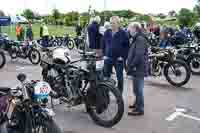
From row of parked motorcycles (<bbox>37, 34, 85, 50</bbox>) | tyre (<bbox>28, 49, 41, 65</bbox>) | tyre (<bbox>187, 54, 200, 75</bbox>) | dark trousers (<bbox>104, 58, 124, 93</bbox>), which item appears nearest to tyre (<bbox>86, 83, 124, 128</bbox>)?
dark trousers (<bbox>104, 58, 124, 93</bbox>)

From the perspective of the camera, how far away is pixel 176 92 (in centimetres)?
862

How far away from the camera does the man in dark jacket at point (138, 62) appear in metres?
6.23

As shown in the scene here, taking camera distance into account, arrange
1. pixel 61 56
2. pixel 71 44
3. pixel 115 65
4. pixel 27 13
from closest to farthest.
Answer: pixel 61 56 < pixel 115 65 < pixel 71 44 < pixel 27 13

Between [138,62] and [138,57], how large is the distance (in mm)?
94

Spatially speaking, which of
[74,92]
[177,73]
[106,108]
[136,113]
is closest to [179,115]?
[136,113]

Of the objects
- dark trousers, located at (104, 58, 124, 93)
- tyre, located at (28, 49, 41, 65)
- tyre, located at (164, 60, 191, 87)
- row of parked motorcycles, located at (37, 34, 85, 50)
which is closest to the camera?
dark trousers, located at (104, 58, 124, 93)

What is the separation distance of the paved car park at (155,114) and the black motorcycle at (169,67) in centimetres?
22

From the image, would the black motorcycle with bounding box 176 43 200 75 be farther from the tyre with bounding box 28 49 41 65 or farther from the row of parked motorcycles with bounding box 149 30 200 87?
the tyre with bounding box 28 49 41 65

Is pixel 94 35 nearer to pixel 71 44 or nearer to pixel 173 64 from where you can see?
pixel 173 64

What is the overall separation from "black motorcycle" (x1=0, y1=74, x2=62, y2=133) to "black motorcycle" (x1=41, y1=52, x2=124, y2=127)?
1767mm

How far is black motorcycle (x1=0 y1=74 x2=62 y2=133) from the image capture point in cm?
388

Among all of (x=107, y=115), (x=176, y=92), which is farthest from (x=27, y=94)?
(x=176, y=92)

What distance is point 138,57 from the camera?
6219 millimetres

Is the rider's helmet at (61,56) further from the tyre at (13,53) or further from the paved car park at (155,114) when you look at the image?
the tyre at (13,53)
